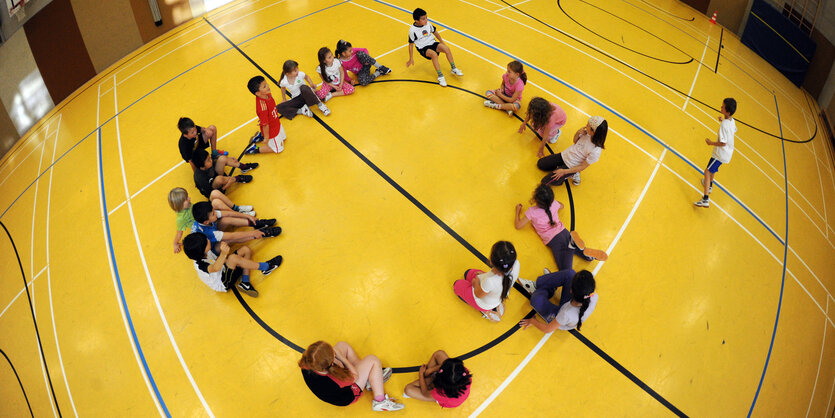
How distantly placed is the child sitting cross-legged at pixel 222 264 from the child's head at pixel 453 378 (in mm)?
2280

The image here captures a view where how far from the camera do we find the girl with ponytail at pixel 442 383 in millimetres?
3006

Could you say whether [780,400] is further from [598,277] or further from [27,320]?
[27,320]

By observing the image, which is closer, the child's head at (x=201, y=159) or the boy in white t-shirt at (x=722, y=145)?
the boy in white t-shirt at (x=722, y=145)

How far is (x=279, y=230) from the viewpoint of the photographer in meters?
4.71

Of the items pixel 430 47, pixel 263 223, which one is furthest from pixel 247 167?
pixel 430 47

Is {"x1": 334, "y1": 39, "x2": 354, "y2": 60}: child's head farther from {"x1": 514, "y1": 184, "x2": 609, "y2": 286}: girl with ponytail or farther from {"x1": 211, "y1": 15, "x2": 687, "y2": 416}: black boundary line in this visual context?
{"x1": 514, "y1": 184, "x2": 609, "y2": 286}: girl with ponytail

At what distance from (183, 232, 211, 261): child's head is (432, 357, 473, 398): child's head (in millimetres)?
2390

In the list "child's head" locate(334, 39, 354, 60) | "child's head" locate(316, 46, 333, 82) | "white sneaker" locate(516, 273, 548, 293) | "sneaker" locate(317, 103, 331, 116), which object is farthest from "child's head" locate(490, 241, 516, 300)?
"child's head" locate(334, 39, 354, 60)

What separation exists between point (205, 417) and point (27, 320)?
2.52 metres

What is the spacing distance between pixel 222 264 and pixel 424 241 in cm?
214

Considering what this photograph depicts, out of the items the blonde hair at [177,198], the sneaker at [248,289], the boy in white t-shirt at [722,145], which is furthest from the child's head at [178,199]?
the boy in white t-shirt at [722,145]

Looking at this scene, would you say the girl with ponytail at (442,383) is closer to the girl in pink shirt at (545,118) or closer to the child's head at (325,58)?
the girl in pink shirt at (545,118)

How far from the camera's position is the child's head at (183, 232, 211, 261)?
11.8 feet

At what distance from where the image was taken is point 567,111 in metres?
6.13
